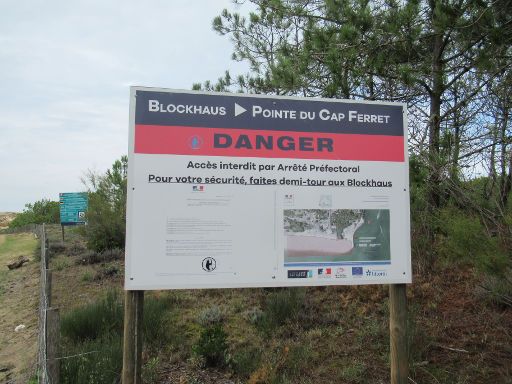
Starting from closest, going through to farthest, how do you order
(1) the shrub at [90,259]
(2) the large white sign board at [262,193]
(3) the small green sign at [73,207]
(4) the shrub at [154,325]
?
(2) the large white sign board at [262,193]
(4) the shrub at [154,325]
(1) the shrub at [90,259]
(3) the small green sign at [73,207]

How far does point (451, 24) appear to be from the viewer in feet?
18.4

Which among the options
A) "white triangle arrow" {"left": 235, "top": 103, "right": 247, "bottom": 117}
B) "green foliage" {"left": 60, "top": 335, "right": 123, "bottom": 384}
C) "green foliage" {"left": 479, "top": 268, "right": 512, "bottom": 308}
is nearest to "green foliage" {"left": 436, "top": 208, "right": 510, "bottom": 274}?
"green foliage" {"left": 479, "top": 268, "right": 512, "bottom": 308}

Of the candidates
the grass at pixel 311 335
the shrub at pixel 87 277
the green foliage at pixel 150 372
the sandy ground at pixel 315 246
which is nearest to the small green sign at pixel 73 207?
the shrub at pixel 87 277

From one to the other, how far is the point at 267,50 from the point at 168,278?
690 centimetres

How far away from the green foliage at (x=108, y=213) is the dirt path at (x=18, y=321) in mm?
1882

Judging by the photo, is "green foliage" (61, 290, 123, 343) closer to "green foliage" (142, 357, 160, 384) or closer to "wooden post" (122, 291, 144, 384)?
"green foliage" (142, 357, 160, 384)

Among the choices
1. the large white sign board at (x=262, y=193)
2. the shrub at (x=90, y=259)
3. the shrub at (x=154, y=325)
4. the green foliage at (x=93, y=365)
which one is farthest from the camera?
the shrub at (x=90, y=259)

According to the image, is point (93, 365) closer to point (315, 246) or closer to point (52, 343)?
point (52, 343)

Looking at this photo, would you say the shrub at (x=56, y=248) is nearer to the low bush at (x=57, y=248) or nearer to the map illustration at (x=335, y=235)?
the low bush at (x=57, y=248)

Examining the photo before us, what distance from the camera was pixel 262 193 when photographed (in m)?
3.42

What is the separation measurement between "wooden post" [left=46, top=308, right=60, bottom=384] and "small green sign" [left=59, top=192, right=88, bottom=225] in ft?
42.6

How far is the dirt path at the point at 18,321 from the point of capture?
18.6 feet

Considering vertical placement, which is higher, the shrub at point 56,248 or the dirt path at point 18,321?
the shrub at point 56,248

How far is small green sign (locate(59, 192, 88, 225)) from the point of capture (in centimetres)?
1642
